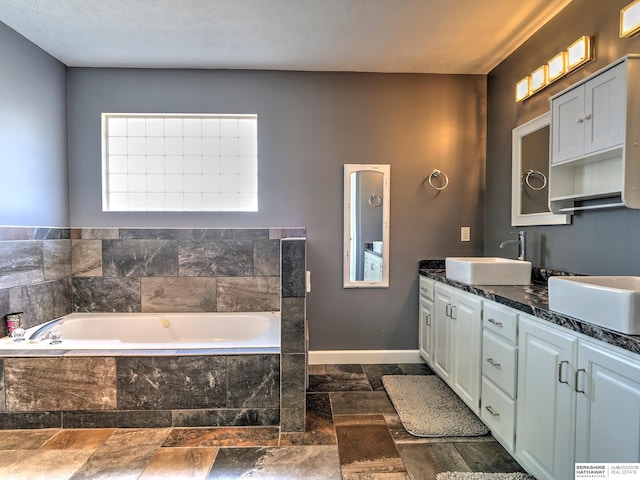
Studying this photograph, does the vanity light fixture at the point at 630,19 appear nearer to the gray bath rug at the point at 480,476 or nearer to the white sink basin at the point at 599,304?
the white sink basin at the point at 599,304

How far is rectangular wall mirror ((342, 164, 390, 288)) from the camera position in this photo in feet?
9.45

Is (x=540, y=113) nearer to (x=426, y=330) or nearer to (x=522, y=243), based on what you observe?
(x=522, y=243)

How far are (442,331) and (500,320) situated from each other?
0.78 m

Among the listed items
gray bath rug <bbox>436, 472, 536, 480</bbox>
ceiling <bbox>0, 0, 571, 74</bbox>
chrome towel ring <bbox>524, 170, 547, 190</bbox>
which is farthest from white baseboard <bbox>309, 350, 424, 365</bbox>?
ceiling <bbox>0, 0, 571, 74</bbox>

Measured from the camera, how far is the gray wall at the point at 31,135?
7.27 feet

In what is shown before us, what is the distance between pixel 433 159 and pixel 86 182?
307 centimetres

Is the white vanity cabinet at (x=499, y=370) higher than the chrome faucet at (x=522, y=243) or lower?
lower

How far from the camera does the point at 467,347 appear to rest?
2.05m

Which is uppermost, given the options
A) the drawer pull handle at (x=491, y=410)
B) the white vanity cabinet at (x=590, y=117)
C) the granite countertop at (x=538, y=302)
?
the white vanity cabinet at (x=590, y=117)

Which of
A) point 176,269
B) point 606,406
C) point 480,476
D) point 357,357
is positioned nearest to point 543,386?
point 606,406

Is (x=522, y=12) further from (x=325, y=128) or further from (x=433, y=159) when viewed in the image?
(x=325, y=128)

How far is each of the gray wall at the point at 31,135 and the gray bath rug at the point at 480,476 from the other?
3094 millimetres

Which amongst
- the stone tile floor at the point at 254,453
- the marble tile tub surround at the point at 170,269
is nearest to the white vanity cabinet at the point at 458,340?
the stone tile floor at the point at 254,453

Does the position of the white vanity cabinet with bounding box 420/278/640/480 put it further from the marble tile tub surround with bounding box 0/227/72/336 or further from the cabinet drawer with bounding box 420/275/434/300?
the marble tile tub surround with bounding box 0/227/72/336
